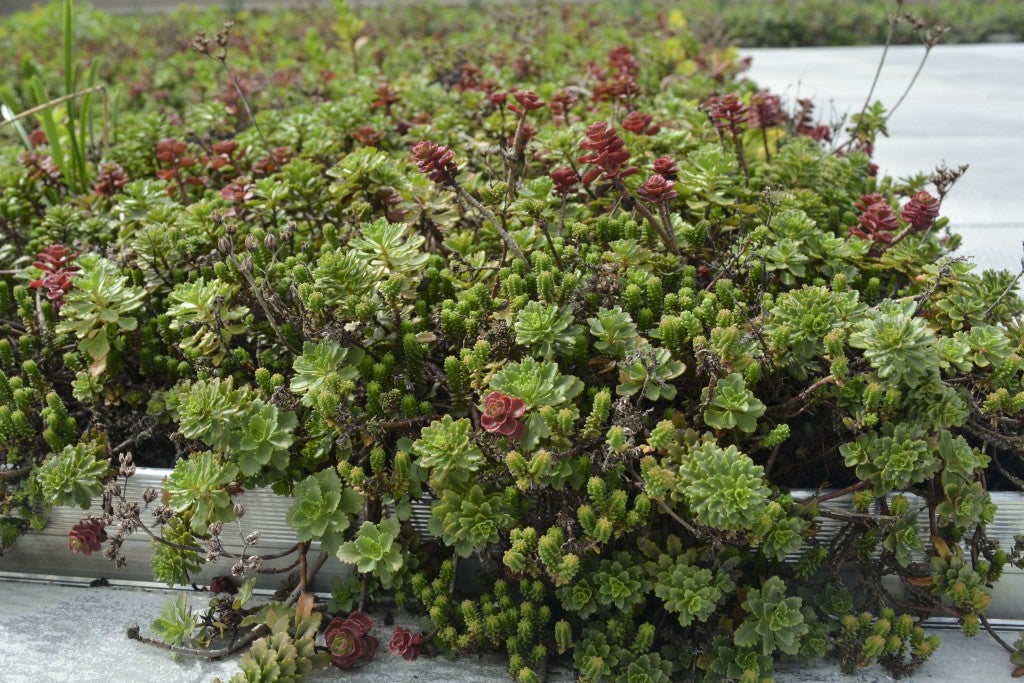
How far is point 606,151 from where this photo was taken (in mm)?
2646

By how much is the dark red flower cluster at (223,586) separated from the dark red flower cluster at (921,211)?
2.15 metres

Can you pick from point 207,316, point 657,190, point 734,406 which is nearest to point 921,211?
point 657,190

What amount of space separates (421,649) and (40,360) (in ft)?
4.97

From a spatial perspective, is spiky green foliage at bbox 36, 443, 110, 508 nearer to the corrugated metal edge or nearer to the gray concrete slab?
the corrugated metal edge

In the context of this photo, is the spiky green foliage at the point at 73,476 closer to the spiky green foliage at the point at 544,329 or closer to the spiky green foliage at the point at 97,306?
the spiky green foliage at the point at 97,306

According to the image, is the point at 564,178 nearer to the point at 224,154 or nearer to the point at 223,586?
the point at 223,586

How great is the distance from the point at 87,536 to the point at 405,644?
36.3 inches

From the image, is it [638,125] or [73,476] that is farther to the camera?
[638,125]

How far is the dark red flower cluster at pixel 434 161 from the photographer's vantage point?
8.09 ft

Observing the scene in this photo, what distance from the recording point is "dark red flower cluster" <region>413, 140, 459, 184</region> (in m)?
2.46

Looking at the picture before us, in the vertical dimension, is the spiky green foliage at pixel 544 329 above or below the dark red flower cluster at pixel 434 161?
below

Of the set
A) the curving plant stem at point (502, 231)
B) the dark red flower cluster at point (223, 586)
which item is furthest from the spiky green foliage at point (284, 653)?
the curving plant stem at point (502, 231)

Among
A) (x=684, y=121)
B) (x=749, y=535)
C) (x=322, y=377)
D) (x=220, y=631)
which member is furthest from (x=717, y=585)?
(x=684, y=121)

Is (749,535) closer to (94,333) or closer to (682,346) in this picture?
(682,346)
